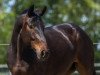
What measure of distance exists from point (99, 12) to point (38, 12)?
12841mm

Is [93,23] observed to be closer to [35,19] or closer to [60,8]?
[60,8]

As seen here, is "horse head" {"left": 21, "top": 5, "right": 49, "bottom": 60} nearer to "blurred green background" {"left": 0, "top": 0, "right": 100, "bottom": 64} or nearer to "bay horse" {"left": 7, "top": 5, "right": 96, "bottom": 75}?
"bay horse" {"left": 7, "top": 5, "right": 96, "bottom": 75}

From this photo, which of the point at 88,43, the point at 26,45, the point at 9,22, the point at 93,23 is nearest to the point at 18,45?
the point at 26,45

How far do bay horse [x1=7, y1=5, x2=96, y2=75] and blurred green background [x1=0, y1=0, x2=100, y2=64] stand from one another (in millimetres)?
9250

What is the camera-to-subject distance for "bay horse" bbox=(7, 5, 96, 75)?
7067 mm

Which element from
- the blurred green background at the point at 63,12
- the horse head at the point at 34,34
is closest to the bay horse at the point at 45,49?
the horse head at the point at 34,34

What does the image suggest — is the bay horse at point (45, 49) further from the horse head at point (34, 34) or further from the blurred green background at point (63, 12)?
the blurred green background at point (63, 12)

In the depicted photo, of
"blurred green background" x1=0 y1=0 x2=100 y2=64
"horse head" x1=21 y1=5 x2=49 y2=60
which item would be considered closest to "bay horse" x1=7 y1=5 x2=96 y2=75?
"horse head" x1=21 y1=5 x2=49 y2=60

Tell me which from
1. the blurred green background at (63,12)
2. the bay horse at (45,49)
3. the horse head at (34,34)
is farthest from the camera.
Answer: the blurred green background at (63,12)

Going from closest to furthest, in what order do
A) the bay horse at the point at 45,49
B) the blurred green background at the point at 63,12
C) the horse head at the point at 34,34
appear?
the horse head at the point at 34,34, the bay horse at the point at 45,49, the blurred green background at the point at 63,12

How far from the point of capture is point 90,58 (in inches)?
360

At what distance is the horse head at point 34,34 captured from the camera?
6.93 metres

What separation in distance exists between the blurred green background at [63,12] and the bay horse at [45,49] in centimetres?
925

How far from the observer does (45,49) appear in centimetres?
689
